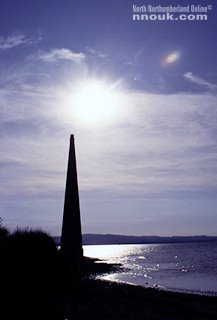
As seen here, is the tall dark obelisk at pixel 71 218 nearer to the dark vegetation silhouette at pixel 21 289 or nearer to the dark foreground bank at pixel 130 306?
the dark foreground bank at pixel 130 306

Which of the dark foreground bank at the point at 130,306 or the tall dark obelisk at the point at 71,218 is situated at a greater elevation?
the tall dark obelisk at the point at 71,218

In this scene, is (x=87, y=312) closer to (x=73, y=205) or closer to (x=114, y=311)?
(x=114, y=311)

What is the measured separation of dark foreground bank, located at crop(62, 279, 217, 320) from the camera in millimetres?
14305

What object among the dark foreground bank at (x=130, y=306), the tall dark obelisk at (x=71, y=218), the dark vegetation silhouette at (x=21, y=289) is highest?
the tall dark obelisk at (x=71, y=218)

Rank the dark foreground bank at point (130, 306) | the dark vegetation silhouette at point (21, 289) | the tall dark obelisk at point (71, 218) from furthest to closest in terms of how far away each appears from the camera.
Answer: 1. the tall dark obelisk at point (71, 218)
2. the dark foreground bank at point (130, 306)
3. the dark vegetation silhouette at point (21, 289)

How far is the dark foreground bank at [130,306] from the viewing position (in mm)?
14305

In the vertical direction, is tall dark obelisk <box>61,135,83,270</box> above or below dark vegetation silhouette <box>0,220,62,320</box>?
above

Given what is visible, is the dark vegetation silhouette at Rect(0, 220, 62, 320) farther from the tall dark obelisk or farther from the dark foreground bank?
the tall dark obelisk

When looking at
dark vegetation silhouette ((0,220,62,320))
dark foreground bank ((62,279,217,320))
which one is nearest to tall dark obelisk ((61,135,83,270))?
dark foreground bank ((62,279,217,320))

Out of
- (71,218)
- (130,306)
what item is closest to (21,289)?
(130,306)

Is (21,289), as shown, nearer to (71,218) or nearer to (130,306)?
(130,306)

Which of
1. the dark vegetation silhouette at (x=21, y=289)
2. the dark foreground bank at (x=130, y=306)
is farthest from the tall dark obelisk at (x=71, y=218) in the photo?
the dark vegetation silhouette at (x=21, y=289)

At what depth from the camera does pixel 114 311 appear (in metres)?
15.2

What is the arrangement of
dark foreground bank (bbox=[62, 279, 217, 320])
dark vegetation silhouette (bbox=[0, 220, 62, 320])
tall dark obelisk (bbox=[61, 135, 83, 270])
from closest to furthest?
1. dark vegetation silhouette (bbox=[0, 220, 62, 320])
2. dark foreground bank (bbox=[62, 279, 217, 320])
3. tall dark obelisk (bbox=[61, 135, 83, 270])
